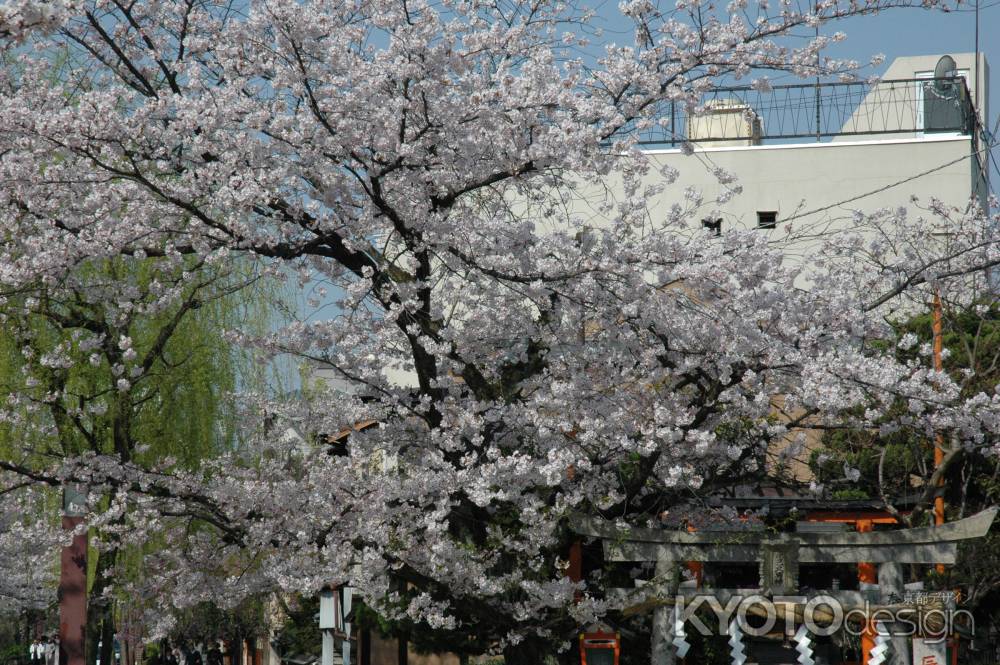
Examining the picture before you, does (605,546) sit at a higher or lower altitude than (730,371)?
lower

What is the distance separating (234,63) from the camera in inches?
386

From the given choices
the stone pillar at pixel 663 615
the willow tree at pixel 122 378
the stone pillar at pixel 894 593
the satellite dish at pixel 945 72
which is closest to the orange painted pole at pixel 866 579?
the stone pillar at pixel 894 593

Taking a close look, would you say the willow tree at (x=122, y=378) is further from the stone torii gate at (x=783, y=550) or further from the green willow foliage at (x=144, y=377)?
the stone torii gate at (x=783, y=550)

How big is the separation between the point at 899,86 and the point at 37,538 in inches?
802

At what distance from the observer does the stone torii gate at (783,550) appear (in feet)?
34.6

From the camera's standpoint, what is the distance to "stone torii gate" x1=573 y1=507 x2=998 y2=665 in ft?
34.6

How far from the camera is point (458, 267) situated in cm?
964

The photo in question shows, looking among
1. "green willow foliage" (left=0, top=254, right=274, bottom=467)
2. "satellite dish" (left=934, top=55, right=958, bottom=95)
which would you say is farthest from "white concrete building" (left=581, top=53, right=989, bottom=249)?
"green willow foliage" (left=0, top=254, right=274, bottom=467)

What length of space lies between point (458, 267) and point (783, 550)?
13.4ft

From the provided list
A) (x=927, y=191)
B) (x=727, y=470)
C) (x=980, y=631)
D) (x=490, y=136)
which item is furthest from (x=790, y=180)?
Answer: (x=490, y=136)

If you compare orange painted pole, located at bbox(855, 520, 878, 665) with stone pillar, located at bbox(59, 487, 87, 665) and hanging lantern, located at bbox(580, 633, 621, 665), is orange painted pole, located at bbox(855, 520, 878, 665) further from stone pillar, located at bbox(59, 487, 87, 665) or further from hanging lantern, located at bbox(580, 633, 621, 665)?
stone pillar, located at bbox(59, 487, 87, 665)

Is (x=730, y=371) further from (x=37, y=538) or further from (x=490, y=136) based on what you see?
(x=37, y=538)

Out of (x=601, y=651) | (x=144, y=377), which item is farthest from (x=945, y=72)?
(x=601, y=651)

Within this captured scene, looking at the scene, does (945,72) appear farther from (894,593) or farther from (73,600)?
(73,600)
